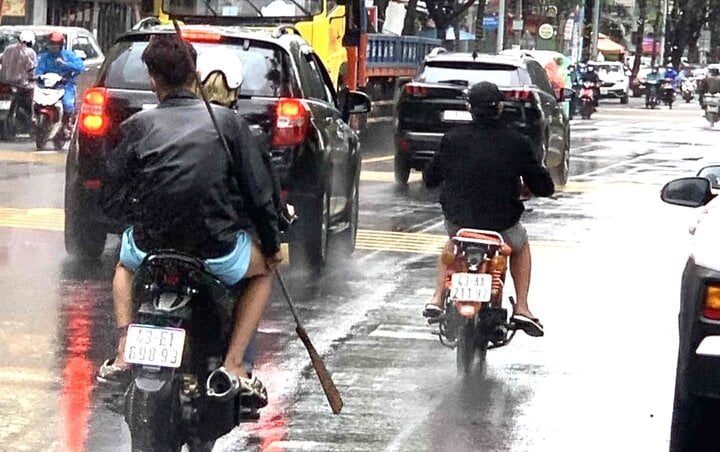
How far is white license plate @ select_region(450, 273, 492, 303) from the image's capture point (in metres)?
8.89

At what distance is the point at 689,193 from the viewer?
726 centimetres

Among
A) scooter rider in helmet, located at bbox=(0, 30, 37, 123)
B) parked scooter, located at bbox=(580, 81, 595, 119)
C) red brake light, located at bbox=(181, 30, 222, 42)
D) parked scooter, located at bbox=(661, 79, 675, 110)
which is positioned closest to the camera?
red brake light, located at bbox=(181, 30, 222, 42)

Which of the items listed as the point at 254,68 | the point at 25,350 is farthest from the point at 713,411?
the point at 254,68

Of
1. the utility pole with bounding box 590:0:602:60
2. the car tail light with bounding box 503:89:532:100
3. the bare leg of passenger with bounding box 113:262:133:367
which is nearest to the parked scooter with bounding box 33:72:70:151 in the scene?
the car tail light with bounding box 503:89:532:100

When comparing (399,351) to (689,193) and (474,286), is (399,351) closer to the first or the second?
(474,286)

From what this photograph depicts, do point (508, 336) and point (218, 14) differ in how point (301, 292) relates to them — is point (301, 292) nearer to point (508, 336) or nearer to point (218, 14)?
point (508, 336)

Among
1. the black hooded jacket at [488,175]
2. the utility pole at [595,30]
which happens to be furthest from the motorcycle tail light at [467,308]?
the utility pole at [595,30]

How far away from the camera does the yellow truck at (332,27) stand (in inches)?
866

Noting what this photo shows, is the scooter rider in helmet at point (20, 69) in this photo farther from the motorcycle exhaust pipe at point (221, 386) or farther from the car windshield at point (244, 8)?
the motorcycle exhaust pipe at point (221, 386)

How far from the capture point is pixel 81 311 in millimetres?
10625

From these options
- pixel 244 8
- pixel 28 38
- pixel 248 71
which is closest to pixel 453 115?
pixel 244 8

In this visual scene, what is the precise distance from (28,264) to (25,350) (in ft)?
10.8

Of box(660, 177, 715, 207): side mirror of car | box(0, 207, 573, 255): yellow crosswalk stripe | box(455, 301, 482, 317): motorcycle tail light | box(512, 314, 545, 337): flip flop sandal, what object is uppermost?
box(660, 177, 715, 207): side mirror of car

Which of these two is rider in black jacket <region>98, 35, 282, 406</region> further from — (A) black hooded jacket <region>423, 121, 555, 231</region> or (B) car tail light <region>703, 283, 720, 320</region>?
(A) black hooded jacket <region>423, 121, 555, 231</region>
